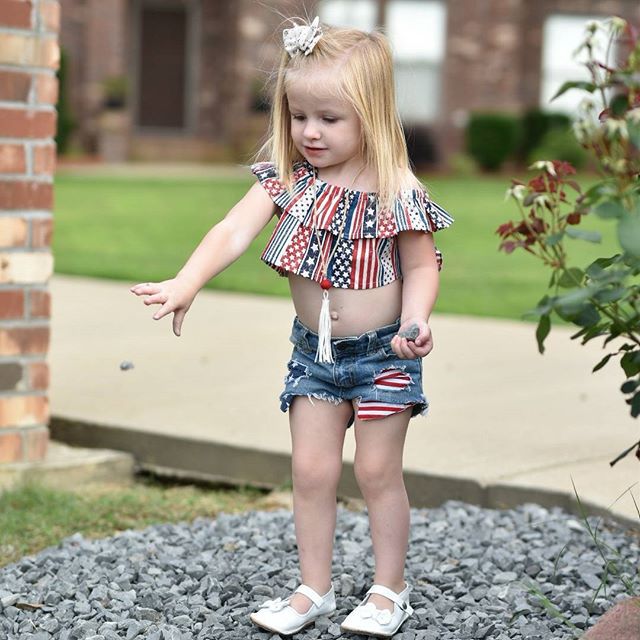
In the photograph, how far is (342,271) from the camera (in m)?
3.00

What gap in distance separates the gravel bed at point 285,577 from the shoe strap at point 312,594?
0.07 m

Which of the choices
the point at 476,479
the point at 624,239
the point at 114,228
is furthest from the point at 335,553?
the point at 114,228

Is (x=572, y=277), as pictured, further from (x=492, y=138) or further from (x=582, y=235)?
(x=492, y=138)

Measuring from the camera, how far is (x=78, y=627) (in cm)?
300

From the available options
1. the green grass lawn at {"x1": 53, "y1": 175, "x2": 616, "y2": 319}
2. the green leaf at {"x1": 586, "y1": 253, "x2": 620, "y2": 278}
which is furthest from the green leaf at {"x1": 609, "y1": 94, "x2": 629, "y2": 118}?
the green grass lawn at {"x1": 53, "y1": 175, "x2": 616, "y2": 319}

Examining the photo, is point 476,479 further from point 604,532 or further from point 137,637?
point 137,637

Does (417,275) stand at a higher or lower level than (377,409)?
higher

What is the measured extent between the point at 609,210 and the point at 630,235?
0.11 metres

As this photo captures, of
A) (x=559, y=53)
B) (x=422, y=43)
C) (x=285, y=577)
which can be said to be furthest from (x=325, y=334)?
(x=559, y=53)

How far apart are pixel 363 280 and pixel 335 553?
1012 millimetres

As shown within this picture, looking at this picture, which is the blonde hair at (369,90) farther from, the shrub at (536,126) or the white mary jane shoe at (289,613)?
the shrub at (536,126)

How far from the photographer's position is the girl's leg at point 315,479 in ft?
10.0

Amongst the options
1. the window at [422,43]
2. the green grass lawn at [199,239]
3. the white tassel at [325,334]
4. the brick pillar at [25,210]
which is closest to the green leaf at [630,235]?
the white tassel at [325,334]

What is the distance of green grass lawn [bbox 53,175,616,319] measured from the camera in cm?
919
